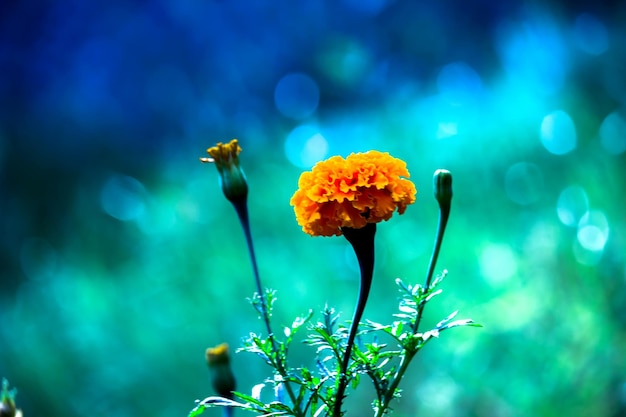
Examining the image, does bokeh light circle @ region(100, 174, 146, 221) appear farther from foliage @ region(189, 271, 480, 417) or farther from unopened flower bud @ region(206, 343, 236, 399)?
foliage @ region(189, 271, 480, 417)

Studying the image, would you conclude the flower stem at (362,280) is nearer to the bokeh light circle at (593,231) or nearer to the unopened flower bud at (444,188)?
the unopened flower bud at (444,188)

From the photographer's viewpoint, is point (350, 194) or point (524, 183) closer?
point (350, 194)

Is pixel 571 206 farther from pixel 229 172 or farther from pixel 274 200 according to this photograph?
pixel 229 172

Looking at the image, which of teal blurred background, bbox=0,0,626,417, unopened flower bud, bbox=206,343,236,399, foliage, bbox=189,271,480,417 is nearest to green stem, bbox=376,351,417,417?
foliage, bbox=189,271,480,417

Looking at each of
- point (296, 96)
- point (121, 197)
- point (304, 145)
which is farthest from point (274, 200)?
point (121, 197)

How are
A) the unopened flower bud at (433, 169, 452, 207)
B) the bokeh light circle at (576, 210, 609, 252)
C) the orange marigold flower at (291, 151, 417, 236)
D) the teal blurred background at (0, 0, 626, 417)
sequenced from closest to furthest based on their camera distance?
the orange marigold flower at (291, 151, 417, 236) → the unopened flower bud at (433, 169, 452, 207) → the teal blurred background at (0, 0, 626, 417) → the bokeh light circle at (576, 210, 609, 252)

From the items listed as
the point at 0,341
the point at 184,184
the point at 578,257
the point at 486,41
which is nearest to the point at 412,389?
the point at 578,257
